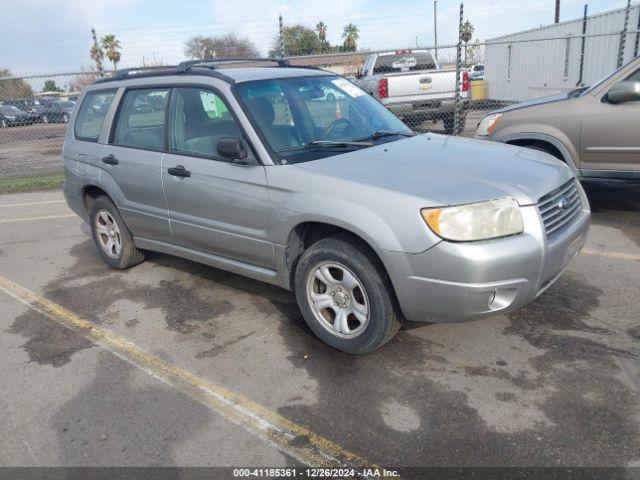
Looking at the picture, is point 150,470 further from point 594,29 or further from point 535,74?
point 535,74

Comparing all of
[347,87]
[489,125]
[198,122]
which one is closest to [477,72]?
[489,125]

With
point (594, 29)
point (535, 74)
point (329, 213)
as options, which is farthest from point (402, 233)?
point (535, 74)

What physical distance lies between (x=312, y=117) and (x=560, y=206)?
6.14ft

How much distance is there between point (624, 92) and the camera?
5.52m

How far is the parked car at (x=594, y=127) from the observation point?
5.64 m

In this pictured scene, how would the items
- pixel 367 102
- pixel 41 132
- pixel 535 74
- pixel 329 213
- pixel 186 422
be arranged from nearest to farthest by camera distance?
pixel 186 422 → pixel 329 213 → pixel 367 102 → pixel 535 74 → pixel 41 132

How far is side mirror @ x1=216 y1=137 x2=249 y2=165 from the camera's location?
374cm

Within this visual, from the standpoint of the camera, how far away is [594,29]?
55.2ft

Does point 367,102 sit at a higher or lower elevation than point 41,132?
higher

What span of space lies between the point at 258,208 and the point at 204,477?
5.93 ft

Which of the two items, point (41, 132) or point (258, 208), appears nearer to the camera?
point (258, 208)

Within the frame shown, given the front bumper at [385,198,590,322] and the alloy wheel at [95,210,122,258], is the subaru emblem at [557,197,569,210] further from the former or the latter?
the alloy wheel at [95,210,122,258]

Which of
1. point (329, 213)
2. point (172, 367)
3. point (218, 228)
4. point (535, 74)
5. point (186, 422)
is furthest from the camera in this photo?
point (535, 74)

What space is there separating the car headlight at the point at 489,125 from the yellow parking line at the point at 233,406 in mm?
4788
